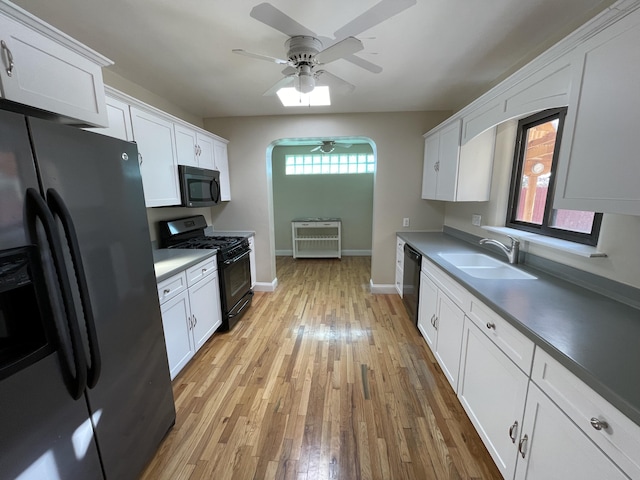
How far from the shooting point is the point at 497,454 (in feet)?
4.17

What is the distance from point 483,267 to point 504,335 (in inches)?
41.7

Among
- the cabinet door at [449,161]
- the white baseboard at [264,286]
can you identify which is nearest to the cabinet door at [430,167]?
the cabinet door at [449,161]

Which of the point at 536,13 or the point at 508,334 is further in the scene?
the point at 536,13

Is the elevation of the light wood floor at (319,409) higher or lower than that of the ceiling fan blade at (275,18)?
lower

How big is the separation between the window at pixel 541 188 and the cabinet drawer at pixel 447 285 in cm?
79

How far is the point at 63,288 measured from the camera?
2.87 ft

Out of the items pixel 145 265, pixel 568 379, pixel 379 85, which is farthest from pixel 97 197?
pixel 379 85

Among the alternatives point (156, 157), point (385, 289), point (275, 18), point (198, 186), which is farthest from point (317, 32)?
point (385, 289)

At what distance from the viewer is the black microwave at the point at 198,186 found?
2.50 meters

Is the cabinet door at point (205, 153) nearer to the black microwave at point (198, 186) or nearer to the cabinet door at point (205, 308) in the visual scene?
the black microwave at point (198, 186)

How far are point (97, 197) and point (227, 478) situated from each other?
155 cm

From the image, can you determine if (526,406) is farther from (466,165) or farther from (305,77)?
(305,77)

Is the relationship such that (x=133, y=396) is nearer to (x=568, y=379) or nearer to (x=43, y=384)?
(x=43, y=384)

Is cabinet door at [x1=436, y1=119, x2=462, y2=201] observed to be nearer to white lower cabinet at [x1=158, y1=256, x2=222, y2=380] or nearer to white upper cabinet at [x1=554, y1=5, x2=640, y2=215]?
white upper cabinet at [x1=554, y1=5, x2=640, y2=215]
